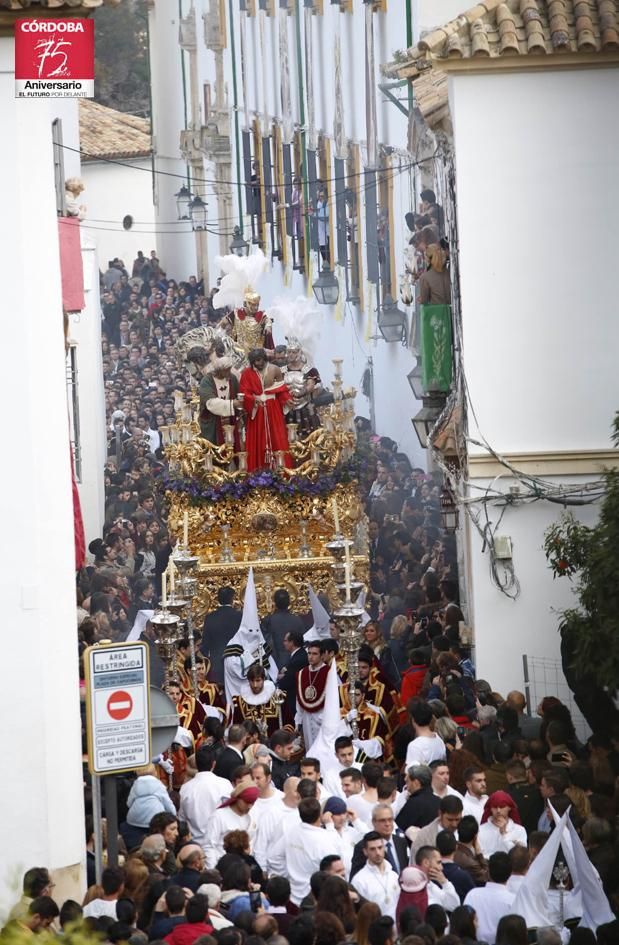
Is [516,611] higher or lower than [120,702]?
lower

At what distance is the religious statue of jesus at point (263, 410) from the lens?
1950 cm

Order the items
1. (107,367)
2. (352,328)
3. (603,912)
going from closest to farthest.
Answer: (603,912) < (352,328) < (107,367)

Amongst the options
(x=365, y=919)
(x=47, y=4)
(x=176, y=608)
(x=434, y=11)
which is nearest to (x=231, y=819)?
(x=365, y=919)

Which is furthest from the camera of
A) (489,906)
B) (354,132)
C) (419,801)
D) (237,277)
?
(354,132)

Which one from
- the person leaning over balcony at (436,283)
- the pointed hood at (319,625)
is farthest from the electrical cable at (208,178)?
the pointed hood at (319,625)

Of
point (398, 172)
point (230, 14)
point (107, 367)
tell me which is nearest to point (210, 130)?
point (230, 14)

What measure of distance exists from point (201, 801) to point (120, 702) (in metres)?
1.53

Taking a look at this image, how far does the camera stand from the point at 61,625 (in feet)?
43.4

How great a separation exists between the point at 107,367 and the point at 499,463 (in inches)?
745

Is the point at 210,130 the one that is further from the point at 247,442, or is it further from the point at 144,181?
the point at 247,442

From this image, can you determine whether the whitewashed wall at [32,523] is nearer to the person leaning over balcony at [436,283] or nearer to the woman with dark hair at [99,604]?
the woman with dark hair at [99,604]

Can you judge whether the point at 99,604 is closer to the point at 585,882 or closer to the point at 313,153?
the point at 585,882

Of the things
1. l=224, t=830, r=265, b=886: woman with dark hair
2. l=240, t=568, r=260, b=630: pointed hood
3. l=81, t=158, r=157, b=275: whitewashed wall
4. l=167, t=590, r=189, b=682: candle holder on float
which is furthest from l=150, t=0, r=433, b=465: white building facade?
l=224, t=830, r=265, b=886: woman with dark hair

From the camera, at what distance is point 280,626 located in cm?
1802
